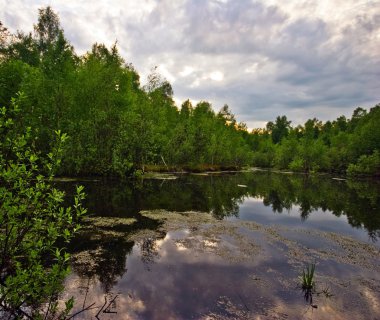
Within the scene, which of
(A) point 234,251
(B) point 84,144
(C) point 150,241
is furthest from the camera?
Result: (B) point 84,144

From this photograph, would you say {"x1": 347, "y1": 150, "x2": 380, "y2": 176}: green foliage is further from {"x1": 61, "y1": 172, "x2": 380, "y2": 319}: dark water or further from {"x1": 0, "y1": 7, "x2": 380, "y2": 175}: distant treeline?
{"x1": 61, "y1": 172, "x2": 380, "y2": 319}: dark water

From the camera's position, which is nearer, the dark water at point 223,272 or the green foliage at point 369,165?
the dark water at point 223,272

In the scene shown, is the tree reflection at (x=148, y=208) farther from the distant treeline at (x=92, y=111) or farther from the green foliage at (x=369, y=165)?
the green foliage at (x=369, y=165)

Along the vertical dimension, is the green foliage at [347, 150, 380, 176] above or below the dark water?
above

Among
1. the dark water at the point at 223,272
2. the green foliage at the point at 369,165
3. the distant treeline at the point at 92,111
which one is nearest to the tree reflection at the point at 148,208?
the dark water at the point at 223,272

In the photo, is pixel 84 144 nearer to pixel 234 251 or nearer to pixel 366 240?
pixel 234 251

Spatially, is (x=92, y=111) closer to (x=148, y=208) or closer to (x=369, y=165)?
Result: (x=148, y=208)

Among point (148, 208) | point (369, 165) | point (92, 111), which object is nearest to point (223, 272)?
point (148, 208)

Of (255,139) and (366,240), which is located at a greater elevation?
(255,139)

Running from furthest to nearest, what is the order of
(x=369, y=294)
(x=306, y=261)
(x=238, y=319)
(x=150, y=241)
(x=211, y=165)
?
(x=211, y=165) → (x=150, y=241) → (x=306, y=261) → (x=369, y=294) → (x=238, y=319)

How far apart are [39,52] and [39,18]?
8.58m

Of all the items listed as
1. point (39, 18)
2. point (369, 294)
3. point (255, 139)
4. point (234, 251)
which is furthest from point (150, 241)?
point (255, 139)

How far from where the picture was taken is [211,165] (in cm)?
8519

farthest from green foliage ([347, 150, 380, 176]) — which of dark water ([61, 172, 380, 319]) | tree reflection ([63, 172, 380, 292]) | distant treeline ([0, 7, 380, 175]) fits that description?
dark water ([61, 172, 380, 319])
